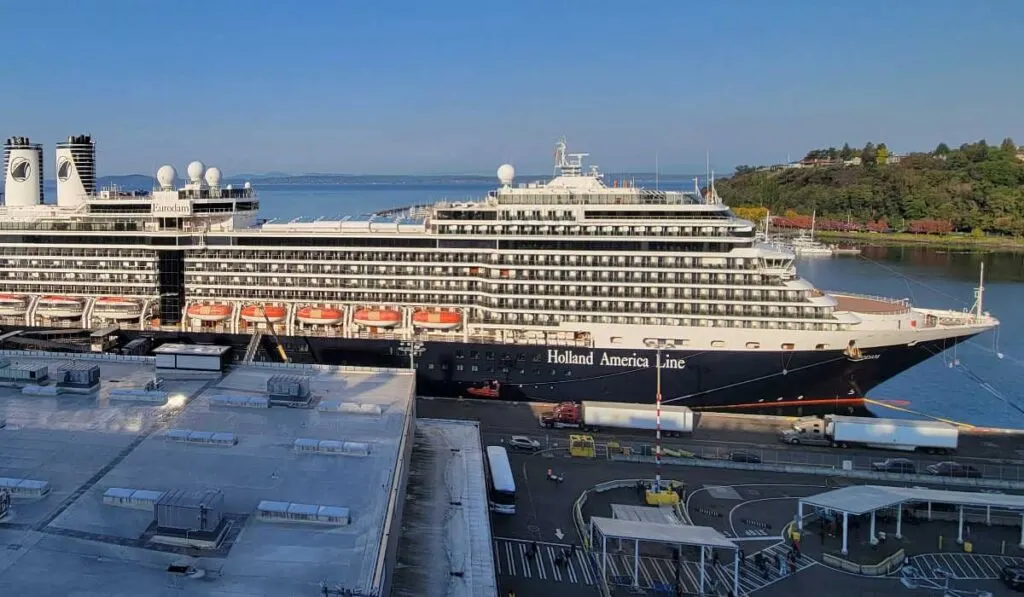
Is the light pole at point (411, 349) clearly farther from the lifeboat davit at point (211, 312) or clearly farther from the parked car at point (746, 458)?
the parked car at point (746, 458)

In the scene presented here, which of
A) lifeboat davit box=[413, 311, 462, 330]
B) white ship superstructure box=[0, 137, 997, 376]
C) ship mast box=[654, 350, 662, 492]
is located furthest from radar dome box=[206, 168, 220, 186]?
ship mast box=[654, 350, 662, 492]

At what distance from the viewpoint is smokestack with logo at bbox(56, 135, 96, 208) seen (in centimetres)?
4012

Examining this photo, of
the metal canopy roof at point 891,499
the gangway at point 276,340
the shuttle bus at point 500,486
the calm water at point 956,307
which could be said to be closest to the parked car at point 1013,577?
the metal canopy roof at point 891,499

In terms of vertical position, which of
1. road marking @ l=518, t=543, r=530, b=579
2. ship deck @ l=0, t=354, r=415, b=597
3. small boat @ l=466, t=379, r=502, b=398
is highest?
ship deck @ l=0, t=354, r=415, b=597

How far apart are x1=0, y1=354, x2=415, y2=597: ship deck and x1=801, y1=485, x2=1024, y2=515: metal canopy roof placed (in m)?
12.4

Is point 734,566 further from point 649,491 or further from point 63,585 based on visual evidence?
point 63,585

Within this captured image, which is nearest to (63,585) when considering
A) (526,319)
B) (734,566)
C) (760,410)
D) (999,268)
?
(734,566)

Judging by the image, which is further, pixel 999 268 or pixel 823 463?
pixel 999 268

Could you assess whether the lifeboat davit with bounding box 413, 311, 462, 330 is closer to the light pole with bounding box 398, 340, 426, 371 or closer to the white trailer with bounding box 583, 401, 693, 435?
the light pole with bounding box 398, 340, 426, 371

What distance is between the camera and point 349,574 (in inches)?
557

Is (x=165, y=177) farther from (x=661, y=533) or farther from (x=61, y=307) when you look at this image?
(x=661, y=533)

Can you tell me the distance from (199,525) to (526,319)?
19.6 meters

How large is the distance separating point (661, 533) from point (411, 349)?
50.3 feet

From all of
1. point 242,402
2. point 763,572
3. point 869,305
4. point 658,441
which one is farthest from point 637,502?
point 869,305
